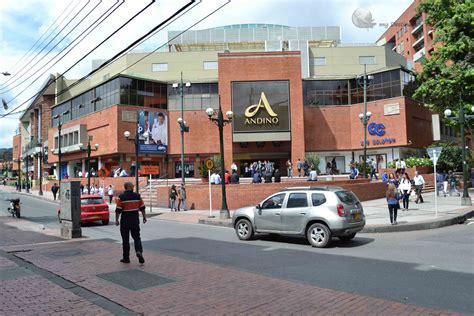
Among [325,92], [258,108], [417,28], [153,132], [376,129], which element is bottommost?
[376,129]

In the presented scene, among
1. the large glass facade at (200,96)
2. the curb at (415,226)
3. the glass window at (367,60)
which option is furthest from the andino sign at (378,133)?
the curb at (415,226)

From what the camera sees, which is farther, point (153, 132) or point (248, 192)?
point (153, 132)

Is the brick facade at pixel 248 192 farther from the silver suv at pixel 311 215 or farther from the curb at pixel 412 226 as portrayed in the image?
the silver suv at pixel 311 215

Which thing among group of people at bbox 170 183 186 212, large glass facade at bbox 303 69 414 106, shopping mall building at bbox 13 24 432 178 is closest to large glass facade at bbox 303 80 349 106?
large glass facade at bbox 303 69 414 106

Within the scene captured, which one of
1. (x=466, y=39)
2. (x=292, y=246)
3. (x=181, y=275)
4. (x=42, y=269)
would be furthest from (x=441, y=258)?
(x=466, y=39)

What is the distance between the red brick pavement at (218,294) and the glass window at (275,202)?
4.14m

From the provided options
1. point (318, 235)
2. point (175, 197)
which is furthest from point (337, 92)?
point (318, 235)

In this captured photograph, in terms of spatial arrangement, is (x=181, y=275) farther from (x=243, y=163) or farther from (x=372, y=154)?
(x=372, y=154)

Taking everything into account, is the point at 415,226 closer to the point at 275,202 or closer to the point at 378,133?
the point at 275,202

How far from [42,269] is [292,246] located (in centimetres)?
622

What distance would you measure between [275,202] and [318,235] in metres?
1.69

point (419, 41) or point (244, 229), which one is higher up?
point (419, 41)

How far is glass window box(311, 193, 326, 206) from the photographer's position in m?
11.4

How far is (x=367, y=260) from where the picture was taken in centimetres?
900
